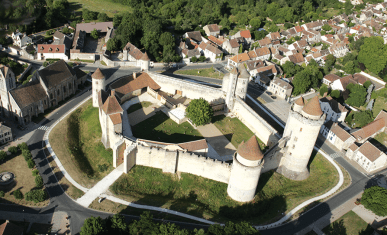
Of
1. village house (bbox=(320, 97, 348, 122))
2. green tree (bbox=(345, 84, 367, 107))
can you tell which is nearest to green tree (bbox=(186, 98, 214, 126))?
village house (bbox=(320, 97, 348, 122))

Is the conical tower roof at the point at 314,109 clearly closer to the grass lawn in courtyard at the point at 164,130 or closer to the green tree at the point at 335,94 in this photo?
the grass lawn in courtyard at the point at 164,130

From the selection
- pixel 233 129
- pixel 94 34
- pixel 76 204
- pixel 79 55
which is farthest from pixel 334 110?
pixel 94 34

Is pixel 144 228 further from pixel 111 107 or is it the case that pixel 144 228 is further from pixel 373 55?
pixel 373 55

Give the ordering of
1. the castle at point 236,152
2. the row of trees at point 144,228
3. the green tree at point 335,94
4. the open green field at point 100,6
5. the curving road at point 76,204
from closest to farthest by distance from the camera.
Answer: the row of trees at point 144,228, the curving road at point 76,204, the castle at point 236,152, the green tree at point 335,94, the open green field at point 100,6

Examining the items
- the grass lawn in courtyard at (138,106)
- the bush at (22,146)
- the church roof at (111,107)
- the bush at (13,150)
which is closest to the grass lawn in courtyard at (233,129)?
the grass lawn in courtyard at (138,106)

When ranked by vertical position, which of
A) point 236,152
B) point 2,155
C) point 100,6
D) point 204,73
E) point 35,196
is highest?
point 100,6

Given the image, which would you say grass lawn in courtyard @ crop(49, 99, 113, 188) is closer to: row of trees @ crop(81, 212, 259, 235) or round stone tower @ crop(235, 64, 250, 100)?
row of trees @ crop(81, 212, 259, 235)

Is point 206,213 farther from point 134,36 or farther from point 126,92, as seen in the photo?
point 134,36

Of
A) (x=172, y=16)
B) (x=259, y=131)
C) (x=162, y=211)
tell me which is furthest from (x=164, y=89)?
(x=172, y=16)
